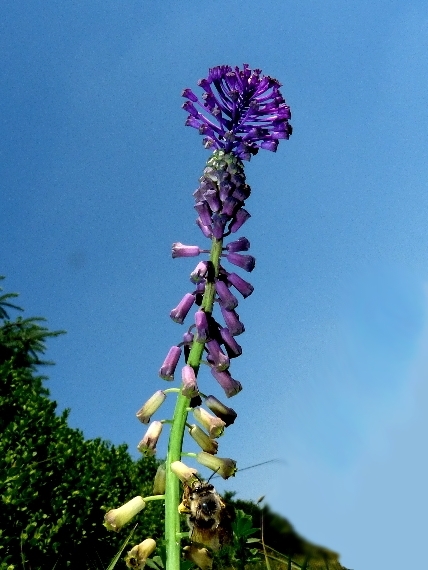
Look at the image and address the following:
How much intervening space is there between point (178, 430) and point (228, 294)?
2.31 feet

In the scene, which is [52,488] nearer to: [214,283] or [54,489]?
[54,489]

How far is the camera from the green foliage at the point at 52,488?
7.06 m

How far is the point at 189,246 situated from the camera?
12.2 ft

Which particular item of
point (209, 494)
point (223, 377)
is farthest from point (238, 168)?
point (209, 494)

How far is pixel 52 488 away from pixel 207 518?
5051 millimetres

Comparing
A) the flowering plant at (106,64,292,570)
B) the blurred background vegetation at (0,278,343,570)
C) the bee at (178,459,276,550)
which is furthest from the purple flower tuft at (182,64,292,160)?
the blurred background vegetation at (0,278,343,570)

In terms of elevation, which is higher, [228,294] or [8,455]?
[8,455]

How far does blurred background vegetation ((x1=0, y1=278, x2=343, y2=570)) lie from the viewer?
23.1 feet

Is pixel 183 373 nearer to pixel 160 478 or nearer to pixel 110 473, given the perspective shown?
pixel 160 478

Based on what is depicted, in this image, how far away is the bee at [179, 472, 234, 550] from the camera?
3.07 metres

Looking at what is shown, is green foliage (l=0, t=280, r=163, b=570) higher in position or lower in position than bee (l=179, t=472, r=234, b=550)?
higher

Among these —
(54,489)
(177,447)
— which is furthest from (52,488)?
(177,447)

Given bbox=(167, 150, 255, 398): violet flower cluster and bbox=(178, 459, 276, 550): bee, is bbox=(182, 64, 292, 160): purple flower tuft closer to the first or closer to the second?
bbox=(167, 150, 255, 398): violet flower cluster

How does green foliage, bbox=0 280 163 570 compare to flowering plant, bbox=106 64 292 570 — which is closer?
flowering plant, bbox=106 64 292 570
